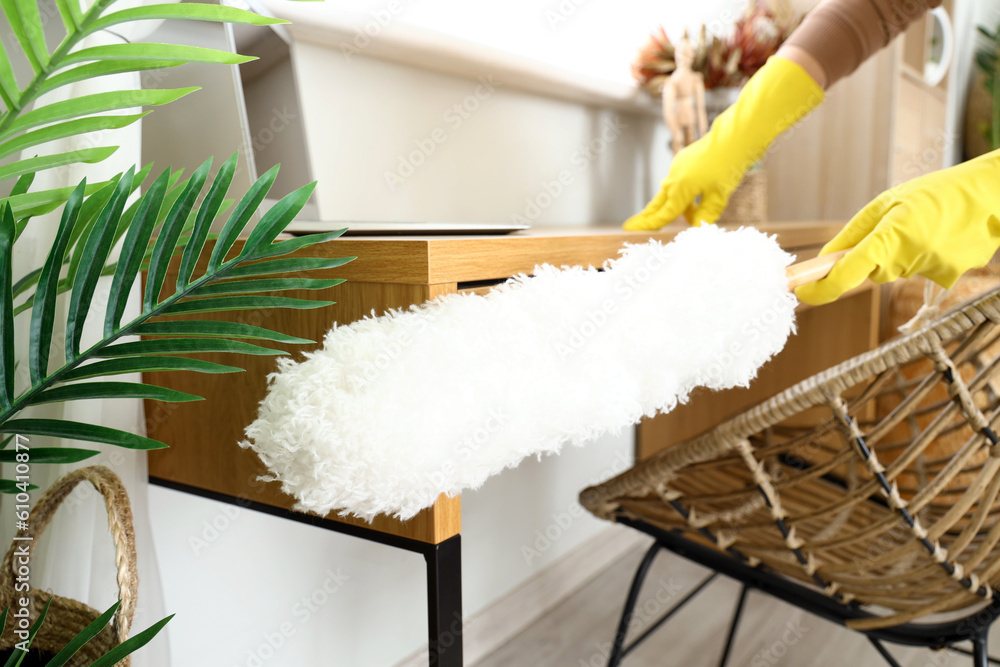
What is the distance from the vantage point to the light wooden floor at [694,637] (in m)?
1.23

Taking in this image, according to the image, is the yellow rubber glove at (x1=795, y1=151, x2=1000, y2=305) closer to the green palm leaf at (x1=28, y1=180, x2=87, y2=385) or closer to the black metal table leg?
the black metal table leg

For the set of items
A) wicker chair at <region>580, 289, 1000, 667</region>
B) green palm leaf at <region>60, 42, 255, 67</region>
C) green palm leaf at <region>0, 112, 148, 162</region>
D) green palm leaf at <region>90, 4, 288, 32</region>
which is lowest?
wicker chair at <region>580, 289, 1000, 667</region>

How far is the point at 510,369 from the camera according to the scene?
17.7 inches

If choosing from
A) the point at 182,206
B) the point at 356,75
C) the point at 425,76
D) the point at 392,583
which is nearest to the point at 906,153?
the point at 425,76

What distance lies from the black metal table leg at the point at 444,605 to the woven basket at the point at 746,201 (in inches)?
39.0

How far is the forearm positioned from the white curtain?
0.84 m

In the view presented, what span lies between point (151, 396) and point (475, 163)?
82cm

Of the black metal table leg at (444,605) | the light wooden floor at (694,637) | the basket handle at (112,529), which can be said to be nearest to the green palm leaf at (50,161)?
the basket handle at (112,529)

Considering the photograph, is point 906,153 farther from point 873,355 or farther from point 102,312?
point 102,312

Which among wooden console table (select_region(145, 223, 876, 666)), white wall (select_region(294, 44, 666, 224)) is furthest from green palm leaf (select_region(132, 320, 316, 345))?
white wall (select_region(294, 44, 666, 224))

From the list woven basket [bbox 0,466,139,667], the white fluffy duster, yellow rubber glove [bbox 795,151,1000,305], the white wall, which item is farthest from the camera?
the white wall

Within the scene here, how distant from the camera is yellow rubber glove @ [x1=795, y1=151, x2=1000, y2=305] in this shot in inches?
24.6

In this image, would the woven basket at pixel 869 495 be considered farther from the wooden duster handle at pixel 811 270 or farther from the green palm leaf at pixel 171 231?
the green palm leaf at pixel 171 231

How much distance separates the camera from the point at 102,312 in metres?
0.63
